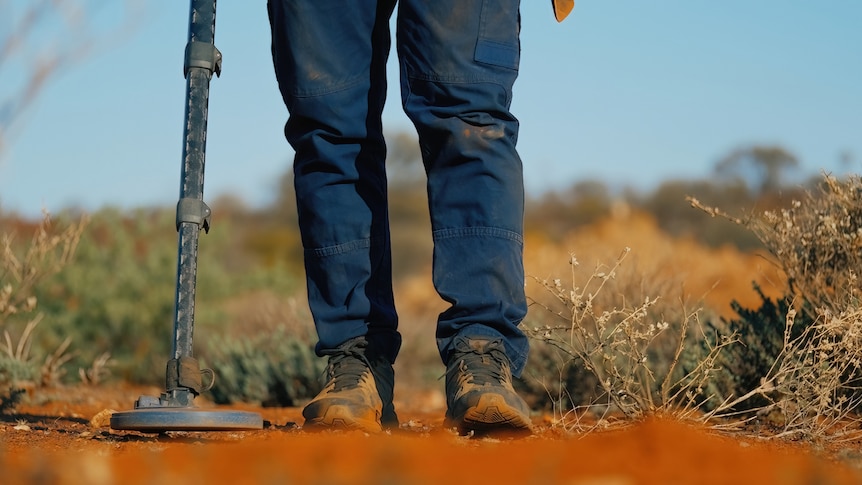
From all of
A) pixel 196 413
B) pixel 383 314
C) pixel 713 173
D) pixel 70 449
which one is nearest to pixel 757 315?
pixel 383 314

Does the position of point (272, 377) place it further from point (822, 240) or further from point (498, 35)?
point (498, 35)

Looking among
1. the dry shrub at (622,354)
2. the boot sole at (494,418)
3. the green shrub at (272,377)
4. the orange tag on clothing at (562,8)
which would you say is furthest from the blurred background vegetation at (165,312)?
the boot sole at (494,418)

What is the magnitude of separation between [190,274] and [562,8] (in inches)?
52.1

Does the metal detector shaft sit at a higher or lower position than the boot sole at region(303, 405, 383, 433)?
higher

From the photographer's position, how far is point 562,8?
2994mm

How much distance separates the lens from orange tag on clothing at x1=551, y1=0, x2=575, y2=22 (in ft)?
9.78

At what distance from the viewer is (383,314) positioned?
302 cm

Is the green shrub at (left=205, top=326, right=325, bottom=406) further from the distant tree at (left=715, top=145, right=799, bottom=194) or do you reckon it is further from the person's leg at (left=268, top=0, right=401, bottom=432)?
the distant tree at (left=715, top=145, right=799, bottom=194)

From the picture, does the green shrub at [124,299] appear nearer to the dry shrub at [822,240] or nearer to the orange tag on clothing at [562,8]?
the dry shrub at [822,240]

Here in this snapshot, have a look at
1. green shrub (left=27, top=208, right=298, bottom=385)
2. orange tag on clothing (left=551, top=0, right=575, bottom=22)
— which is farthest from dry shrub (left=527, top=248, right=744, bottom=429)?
green shrub (left=27, top=208, right=298, bottom=385)

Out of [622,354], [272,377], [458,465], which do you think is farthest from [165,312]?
[458,465]

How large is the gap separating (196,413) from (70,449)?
0.99 feet

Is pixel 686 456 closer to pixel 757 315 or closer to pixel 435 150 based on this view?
pixel 435 150

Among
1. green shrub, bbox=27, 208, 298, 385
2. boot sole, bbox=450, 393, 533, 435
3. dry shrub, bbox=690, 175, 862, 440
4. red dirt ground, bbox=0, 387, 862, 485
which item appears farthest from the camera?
green shrub, bbox=27, 208, 298, 385
